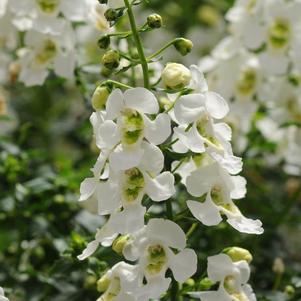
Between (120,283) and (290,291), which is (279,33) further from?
(120,283)

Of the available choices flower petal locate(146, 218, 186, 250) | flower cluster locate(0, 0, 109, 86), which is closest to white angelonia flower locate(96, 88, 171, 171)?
flower petal locate(146, 218, 186, 250)

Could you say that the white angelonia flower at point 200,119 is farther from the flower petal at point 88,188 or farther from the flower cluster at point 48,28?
the flower cluster at point 48,28

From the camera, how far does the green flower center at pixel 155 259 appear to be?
1497 millimetres

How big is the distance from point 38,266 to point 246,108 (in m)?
0.69

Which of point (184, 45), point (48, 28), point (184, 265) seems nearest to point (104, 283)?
point (184, 265)

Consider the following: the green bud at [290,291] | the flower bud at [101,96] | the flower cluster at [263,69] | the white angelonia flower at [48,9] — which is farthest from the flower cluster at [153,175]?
the flower cluster at [263,69]

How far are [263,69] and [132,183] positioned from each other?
100 cm

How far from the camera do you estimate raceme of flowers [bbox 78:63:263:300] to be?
57.1 inches

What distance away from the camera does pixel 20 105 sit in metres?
3.15

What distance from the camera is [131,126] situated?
147 cm

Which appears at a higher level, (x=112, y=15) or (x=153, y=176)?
(x=112, y=15)

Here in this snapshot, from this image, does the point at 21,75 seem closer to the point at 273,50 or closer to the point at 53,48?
the point at 53,48

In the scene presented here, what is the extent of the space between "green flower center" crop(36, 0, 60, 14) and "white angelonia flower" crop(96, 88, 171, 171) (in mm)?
692

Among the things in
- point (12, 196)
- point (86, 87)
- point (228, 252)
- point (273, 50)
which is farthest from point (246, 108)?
point (228, 252)
